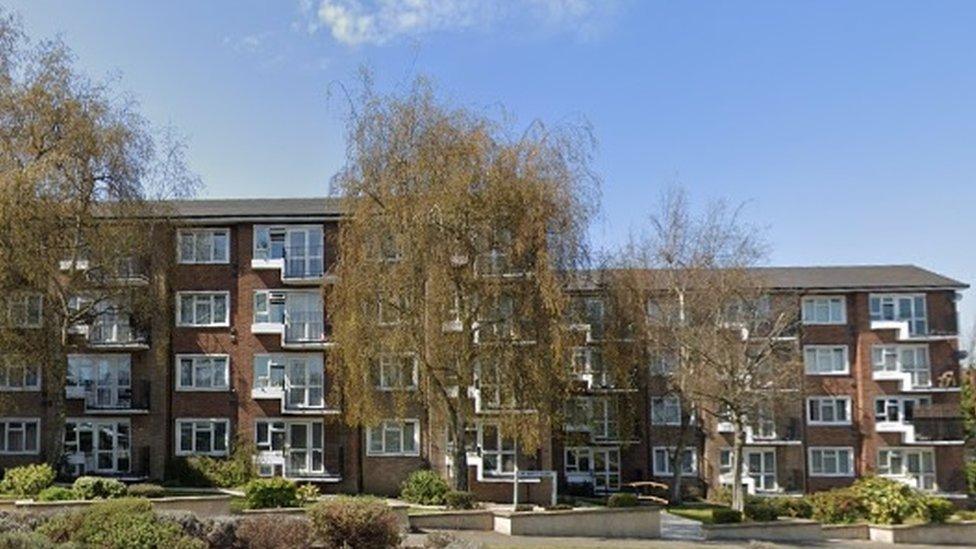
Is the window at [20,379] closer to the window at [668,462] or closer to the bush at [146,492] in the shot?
the bush at [146,492]

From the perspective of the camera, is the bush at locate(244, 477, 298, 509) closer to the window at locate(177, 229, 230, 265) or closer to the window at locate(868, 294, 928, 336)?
the window at locate(177, 229, 230, 265)

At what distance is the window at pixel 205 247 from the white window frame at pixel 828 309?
92.9 feet

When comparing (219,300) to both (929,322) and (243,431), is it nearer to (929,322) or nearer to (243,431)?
(243,431)

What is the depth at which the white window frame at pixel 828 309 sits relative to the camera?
48.8 meters

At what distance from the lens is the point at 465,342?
2978cm

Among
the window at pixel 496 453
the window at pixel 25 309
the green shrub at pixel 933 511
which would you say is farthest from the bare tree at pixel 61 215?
the green shrub at pixel 933 511

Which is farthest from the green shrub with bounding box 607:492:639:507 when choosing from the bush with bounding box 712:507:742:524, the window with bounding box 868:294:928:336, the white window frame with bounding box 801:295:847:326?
the window with bounding box 868:294:928:336

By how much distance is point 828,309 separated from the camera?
161 ft

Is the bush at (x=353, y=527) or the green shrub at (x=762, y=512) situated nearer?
the bush at (x=353, y=527)

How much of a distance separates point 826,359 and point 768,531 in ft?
69.6

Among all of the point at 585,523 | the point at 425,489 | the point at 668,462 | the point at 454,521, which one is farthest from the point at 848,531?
the point at 668,462

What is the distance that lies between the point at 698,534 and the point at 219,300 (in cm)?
2131

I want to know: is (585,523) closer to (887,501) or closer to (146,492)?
(887,501)

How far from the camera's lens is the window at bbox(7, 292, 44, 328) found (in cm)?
3117
